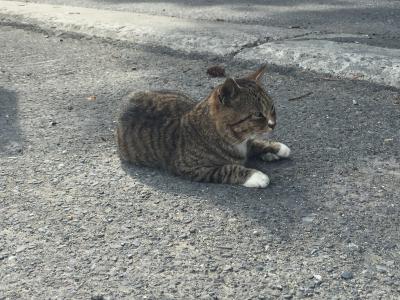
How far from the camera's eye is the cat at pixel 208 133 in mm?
3713

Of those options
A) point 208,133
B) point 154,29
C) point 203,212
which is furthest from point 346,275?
point 154,29

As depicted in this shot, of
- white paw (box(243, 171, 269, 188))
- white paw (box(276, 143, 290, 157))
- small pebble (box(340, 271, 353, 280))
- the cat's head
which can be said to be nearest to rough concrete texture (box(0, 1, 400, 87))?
white paw (box(276, 143, 290, 157))

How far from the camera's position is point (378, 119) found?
4.45 metres

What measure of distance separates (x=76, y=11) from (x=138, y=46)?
2.32 metres

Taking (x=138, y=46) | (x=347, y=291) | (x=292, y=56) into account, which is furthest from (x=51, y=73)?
(x=347, y=291)

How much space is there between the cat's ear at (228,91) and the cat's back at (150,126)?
0.41 m

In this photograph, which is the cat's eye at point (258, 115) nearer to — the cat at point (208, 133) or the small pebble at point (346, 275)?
the cat at point (208, 133)

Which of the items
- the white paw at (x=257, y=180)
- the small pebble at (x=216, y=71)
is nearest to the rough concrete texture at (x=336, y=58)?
the small pebble at (x=216, y=71)

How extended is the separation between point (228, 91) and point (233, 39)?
279 centimetres

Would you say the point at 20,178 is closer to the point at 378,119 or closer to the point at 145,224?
the point at 145,224

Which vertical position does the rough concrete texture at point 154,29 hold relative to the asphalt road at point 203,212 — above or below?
above

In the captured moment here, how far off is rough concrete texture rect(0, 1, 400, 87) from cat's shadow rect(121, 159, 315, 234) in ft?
5.96

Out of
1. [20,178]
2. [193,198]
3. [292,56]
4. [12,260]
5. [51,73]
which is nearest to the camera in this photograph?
[12,260]

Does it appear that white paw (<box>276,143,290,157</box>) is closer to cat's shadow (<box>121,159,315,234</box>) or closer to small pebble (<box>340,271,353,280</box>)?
cat's shadow (<box>121,159,315,234</box>)
